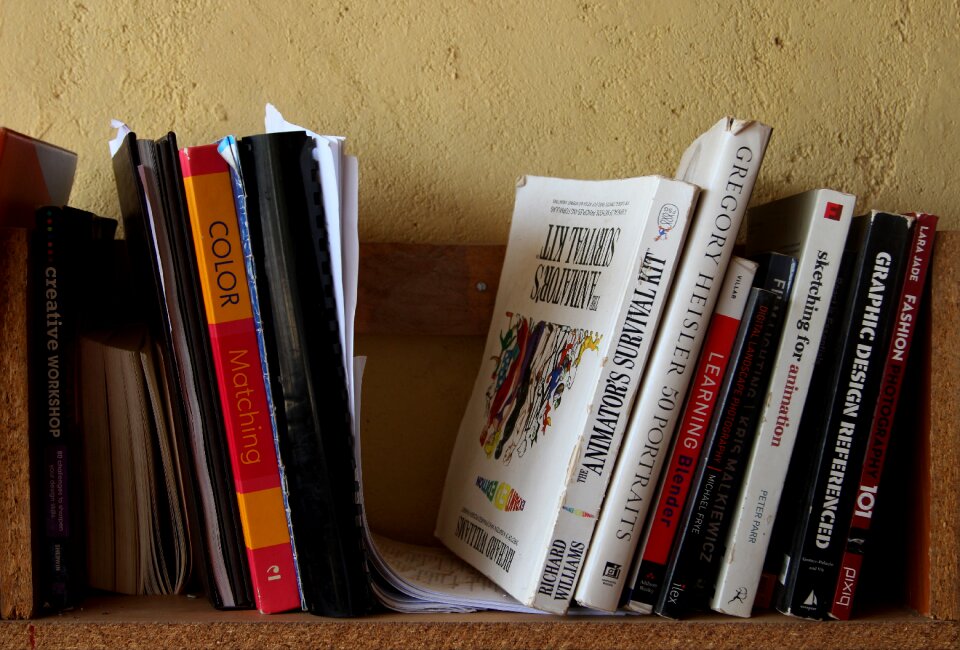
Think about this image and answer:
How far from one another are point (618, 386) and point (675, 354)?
53mm

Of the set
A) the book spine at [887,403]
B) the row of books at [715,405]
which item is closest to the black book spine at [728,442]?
the row of books at [715,405]

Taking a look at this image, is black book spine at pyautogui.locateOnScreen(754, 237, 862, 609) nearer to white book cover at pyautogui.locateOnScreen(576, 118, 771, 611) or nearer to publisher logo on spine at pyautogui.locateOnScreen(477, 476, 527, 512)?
white book cover at pyautogui.locateOnScreen(576, 118, 771, 611)

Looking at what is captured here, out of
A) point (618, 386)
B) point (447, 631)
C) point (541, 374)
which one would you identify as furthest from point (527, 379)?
point (447, 631)

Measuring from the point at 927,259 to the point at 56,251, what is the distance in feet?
2.45

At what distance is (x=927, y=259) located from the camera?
68 centimetres

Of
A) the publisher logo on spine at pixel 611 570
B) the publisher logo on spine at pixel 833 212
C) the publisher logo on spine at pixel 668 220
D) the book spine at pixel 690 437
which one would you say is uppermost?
the publisher logo on spine at pixel 833 212

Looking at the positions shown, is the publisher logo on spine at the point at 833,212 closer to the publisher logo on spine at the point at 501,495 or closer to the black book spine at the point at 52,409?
the publisher logo on spine at the point at 501,495

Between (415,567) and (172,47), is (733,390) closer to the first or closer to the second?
(415,567)

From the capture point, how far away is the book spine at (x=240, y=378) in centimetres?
63

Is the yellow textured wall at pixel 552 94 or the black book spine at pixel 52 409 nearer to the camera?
the black book spine at pixel 52 409

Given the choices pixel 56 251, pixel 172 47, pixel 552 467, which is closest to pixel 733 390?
pixel 552 467

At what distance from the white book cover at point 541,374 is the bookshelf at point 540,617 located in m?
0.06

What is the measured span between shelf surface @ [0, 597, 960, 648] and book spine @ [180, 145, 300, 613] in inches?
1.3

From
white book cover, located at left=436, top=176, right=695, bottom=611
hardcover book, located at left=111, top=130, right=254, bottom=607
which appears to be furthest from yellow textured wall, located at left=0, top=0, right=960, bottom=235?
hardcover book, located at left=111, top=130, right=254, bottom=607
